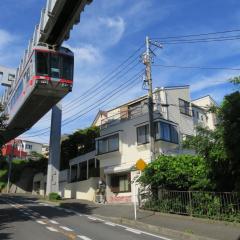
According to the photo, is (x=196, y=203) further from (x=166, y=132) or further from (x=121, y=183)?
(x=121, y=183)

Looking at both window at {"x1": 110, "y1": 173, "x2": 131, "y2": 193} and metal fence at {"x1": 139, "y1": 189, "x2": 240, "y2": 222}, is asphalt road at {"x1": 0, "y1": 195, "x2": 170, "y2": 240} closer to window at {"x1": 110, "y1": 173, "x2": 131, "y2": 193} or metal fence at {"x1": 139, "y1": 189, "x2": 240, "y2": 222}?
metal fence at {"x1": 139, "y1": 189, "x2": 240, "y2": 222}

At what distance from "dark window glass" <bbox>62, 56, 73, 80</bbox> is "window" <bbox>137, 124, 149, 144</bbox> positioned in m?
7.30

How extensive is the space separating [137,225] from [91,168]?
20.3 meters

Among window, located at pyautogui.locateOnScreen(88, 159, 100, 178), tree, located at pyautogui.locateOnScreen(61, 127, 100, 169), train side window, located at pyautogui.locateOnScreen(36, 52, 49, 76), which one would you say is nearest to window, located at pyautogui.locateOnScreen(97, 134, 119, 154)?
window, located at pyautogui.locateOnScreen(88, 159, 100, 178)

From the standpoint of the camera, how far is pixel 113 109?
44875 mm

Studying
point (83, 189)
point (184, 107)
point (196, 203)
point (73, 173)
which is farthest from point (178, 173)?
point (73, 173)

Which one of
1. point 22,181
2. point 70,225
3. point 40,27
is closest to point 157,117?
point 40,27

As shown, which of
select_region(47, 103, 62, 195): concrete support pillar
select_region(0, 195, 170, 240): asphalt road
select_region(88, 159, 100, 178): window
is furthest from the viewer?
select_region(47, 103, 62, 195): concrete support pillar

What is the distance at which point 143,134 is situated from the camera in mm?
29359

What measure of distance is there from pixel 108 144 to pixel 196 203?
16.5m

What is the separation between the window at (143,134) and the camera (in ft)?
95.0

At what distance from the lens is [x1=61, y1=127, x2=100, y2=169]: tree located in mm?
42656

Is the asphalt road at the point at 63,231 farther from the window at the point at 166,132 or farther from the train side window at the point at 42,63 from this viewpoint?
the window at the point at 166,132

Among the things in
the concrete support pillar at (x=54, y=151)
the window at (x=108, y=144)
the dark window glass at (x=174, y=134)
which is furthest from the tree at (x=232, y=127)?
the concrete support pillar at (x=54, y=151)
